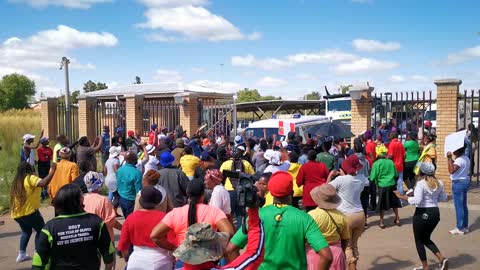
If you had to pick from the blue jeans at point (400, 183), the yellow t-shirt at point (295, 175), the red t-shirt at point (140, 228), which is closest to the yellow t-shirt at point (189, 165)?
the yellow t-shirt at point (295, 175)

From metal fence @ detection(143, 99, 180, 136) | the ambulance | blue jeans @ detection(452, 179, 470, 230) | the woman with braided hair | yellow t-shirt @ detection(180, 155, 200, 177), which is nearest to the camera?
the woman with braided hair

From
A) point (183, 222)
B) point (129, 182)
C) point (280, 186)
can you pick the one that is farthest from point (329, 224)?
point (129, 182)

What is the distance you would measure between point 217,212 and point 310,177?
3.57m

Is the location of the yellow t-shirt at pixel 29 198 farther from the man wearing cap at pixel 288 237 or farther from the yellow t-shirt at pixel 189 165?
the man wearing cap at pixel 288 237

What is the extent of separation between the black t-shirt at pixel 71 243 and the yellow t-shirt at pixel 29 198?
3154 millimetres

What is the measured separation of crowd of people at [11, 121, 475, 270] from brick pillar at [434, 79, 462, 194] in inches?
57.8

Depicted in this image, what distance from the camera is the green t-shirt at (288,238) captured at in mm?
3529

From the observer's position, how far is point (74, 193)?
385 cm

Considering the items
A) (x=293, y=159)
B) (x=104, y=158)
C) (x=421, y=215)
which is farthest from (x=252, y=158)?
(x=104, y=158)

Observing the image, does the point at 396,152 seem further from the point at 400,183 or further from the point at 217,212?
the point at 217,212

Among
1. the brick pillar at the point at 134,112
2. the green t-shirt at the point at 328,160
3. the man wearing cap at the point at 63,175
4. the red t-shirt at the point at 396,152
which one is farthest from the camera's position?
the brick pillar at the point at 134,112

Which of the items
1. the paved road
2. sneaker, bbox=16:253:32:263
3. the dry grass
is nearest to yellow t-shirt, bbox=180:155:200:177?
the paved road

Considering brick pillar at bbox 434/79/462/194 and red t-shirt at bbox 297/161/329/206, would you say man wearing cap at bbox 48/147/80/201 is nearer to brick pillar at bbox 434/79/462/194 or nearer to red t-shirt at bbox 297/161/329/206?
red t-shirt at bbox 297/161/329/206

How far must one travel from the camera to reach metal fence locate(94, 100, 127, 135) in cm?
1845
